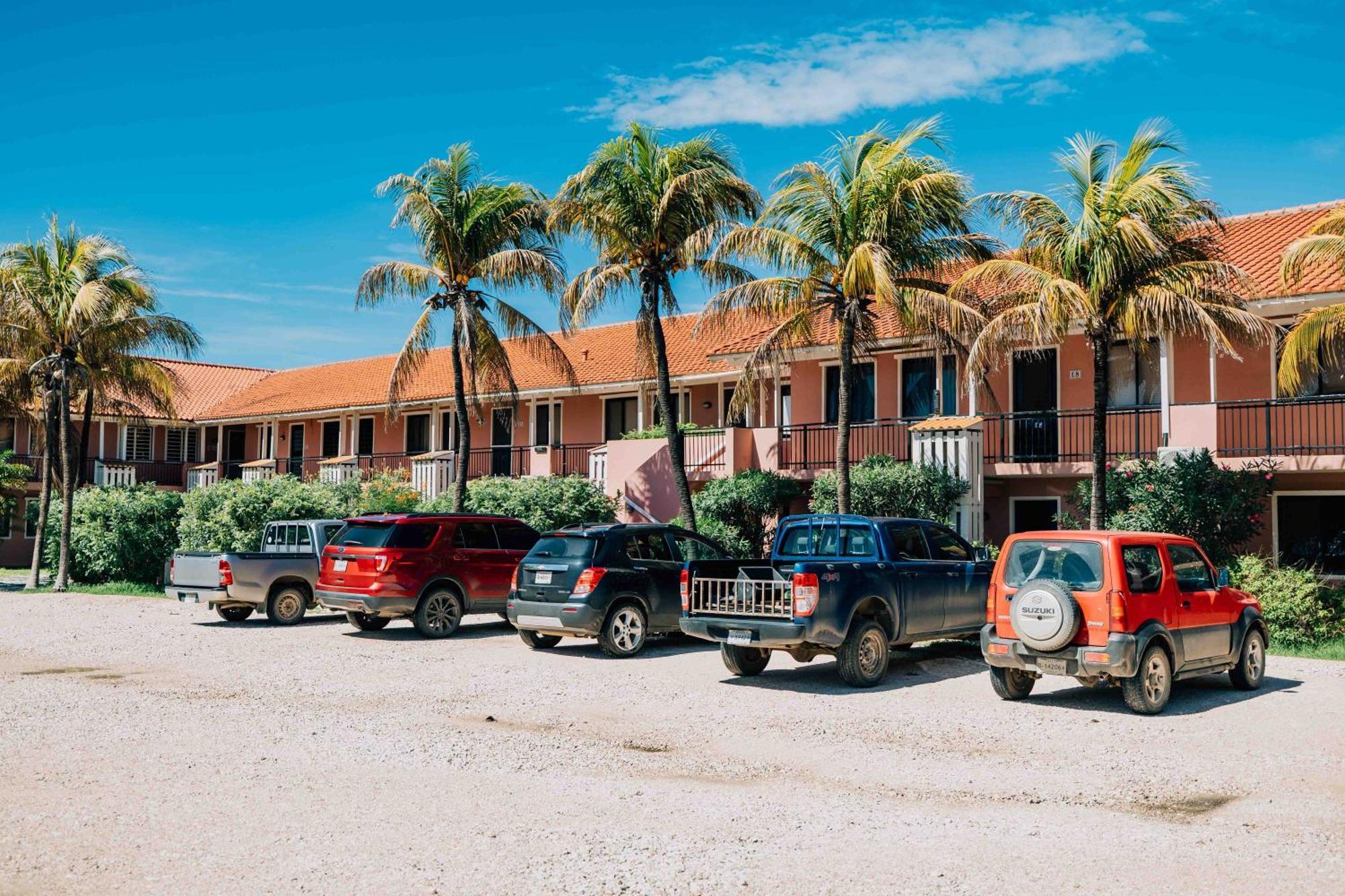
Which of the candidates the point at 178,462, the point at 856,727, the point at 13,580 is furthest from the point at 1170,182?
the point at 178,462

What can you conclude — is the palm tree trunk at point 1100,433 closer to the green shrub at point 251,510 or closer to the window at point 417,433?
the green shrub at point 251,510

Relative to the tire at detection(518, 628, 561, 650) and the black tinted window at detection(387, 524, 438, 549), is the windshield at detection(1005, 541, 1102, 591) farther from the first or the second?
the black tinted window at detection(387, 524, 438, 549)

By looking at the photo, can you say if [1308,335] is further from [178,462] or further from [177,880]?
[178,462]

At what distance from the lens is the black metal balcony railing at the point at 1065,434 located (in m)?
20.8

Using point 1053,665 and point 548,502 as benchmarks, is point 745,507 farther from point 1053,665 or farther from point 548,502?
point 1053,665

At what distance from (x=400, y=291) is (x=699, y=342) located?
10.8m

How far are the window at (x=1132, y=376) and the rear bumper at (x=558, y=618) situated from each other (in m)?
11.4

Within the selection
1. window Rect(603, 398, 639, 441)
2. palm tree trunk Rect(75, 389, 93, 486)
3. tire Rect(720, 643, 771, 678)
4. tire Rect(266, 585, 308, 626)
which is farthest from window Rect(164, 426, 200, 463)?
tire Rect(720, 643, 771, 678)

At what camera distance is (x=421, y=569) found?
17.1 meters

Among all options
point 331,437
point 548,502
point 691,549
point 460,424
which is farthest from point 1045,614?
point 331,437

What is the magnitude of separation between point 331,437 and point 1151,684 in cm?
3643

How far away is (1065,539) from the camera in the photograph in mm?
11297

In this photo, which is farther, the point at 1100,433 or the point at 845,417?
the point at 845,417

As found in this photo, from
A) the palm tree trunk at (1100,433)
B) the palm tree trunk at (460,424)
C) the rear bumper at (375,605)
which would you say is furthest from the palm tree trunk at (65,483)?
the palm tree trunk at (1100,433)
